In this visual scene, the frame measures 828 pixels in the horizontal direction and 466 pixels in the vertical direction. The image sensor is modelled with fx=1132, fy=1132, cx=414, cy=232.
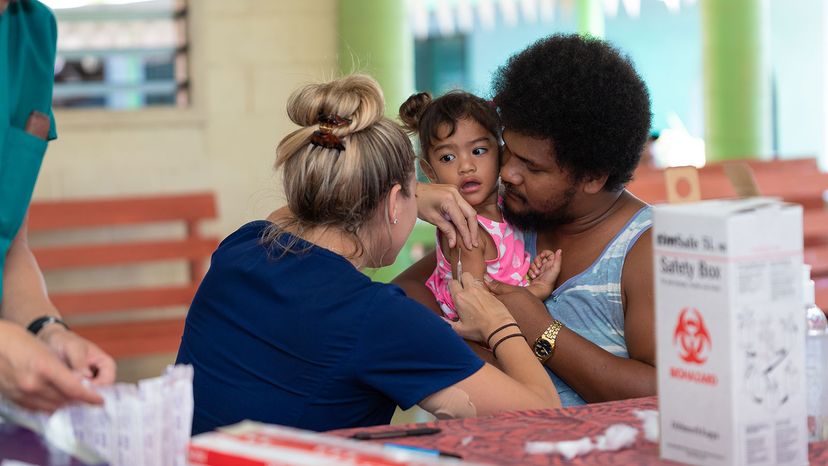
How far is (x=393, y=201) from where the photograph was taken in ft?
7.00

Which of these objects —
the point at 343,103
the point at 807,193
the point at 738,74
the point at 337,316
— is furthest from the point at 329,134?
the point at 738,74

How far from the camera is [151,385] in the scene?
129 cm

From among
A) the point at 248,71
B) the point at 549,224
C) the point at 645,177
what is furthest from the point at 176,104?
the point at 549,224

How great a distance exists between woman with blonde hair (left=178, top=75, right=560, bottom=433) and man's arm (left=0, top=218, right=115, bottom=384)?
34 cm

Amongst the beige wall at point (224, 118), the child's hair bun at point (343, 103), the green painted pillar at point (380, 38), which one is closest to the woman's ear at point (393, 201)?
the child's hair bun at point (343, 103)

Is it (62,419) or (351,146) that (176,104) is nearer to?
(351,146)

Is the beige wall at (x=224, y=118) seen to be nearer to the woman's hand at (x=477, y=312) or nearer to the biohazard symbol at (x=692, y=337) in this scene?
the woman's hand at (x=477, y=312)

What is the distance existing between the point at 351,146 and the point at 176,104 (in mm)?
3905

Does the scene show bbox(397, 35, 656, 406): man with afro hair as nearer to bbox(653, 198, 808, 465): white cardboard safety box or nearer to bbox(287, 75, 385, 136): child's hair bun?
bbox(287, 75, 385, 136): child's hair bun

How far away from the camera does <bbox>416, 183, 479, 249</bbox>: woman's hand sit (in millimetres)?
2459

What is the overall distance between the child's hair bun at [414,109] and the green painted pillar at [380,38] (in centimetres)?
275

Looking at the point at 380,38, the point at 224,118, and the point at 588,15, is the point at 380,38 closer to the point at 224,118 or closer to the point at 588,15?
the point at 224,118

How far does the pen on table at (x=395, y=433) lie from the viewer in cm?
158

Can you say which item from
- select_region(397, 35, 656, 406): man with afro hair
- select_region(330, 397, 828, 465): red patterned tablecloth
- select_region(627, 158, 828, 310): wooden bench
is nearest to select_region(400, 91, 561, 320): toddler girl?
select_region(397, 35, 656, 406): man with afro hair
